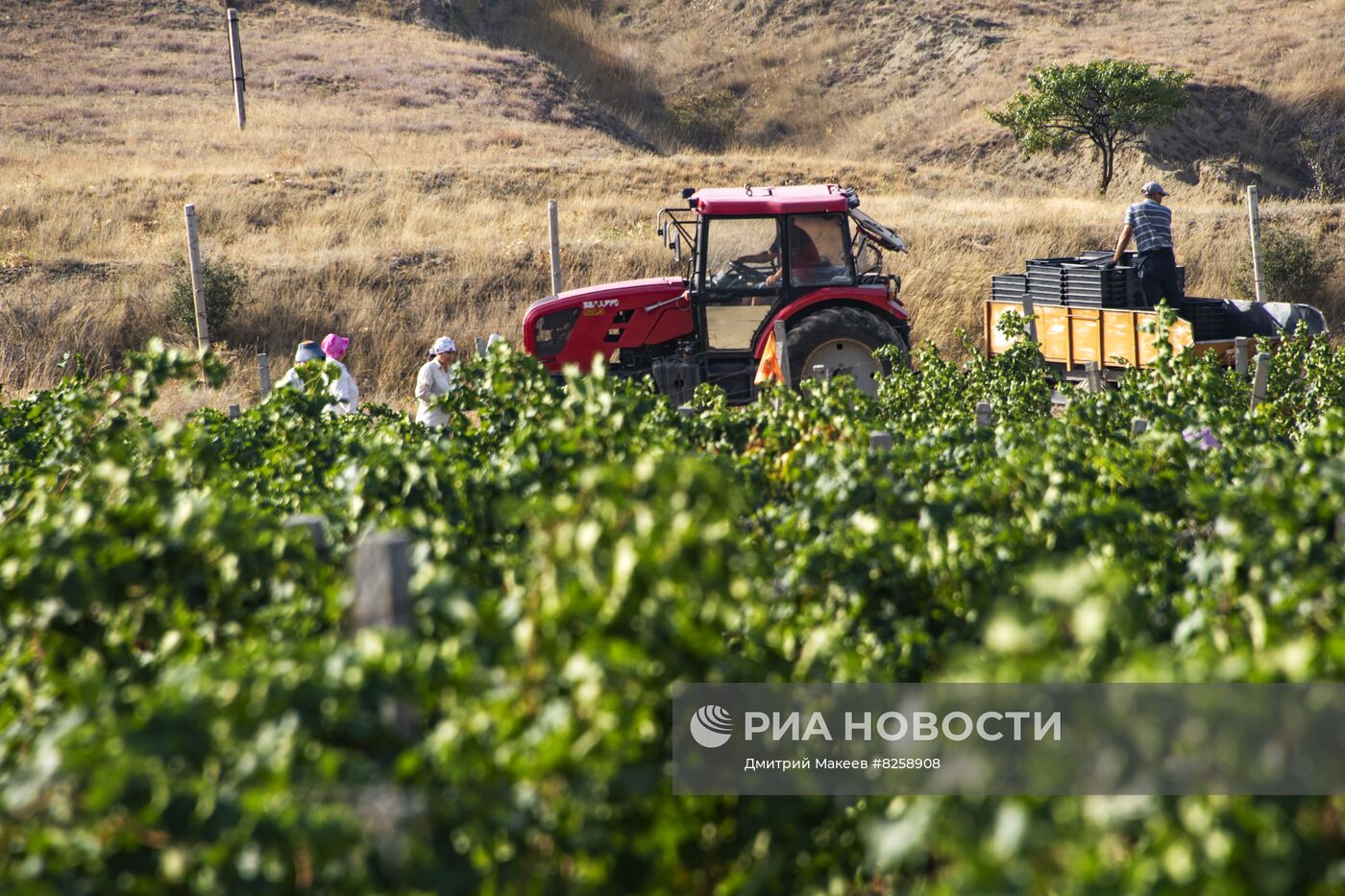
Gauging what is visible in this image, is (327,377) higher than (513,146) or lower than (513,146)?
lower

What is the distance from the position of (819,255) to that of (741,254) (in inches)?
27.9

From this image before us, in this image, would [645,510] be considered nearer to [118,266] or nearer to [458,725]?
[458,725]

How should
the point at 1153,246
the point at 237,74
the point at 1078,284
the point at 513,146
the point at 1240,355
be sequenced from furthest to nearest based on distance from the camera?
the point at 513,146 < the point at 237,74 < the point at 1078,284 < the point at 1153,246 < the point at 1240,355

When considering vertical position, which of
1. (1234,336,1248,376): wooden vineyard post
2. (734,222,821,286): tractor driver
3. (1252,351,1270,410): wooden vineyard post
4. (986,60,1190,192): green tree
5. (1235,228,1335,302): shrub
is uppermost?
(986,60,1190,192): green tree

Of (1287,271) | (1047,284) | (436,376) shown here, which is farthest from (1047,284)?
(1287,271)

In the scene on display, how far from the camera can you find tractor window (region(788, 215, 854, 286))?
410 inches

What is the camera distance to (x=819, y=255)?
34.5 ft

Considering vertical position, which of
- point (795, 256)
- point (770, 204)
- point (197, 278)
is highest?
point (770, 204)

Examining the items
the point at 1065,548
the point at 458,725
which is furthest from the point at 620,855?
the point at 1065,548

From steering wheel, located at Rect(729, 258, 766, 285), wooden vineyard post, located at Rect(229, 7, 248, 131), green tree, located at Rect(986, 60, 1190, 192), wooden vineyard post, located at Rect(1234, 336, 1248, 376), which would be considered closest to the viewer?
wooden vineyard post, located at Rect(1234, 336, 1248, 376)

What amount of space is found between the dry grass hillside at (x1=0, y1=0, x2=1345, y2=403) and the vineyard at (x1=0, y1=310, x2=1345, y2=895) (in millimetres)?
10520

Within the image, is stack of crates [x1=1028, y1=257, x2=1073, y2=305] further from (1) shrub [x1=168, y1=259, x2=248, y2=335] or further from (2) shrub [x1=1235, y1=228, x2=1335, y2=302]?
(1) shrub [x1=168, y1=259, x2=248, y2=335]

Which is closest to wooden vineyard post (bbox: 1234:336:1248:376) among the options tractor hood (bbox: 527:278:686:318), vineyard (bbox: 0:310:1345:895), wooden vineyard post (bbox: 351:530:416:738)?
tractor hood (bbox: 527:278:686:318)

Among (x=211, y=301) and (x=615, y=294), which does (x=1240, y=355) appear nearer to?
(x=615, y=294)
